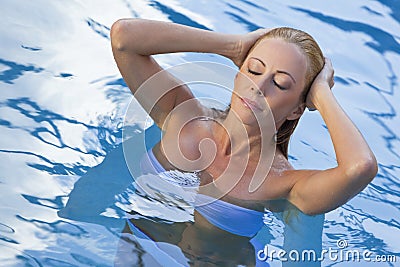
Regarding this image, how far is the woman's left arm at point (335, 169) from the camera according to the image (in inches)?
75.2

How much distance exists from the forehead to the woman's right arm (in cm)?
8

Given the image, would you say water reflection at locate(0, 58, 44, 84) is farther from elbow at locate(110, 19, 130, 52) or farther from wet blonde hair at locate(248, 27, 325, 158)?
wet blonde hair at locate(248, 27, 325, 158)

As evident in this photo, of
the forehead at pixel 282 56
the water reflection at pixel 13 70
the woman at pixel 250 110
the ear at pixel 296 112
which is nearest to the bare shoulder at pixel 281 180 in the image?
the woman at pixel 250 110

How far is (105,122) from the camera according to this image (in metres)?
2.67

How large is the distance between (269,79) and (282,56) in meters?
0.07

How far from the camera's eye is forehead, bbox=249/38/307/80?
2.02m

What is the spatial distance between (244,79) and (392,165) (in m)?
1.00

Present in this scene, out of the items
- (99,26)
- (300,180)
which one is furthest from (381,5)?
(300,180)

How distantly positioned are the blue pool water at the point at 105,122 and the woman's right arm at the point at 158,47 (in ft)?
1.09

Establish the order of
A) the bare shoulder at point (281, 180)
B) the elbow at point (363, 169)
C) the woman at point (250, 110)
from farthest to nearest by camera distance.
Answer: the bare shoulder at point (281, 180) → the woman at point (250, 110) → the elbow at point (363, 169)

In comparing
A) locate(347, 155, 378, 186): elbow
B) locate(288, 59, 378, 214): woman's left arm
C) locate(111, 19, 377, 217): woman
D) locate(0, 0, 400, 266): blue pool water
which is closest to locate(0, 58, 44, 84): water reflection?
locate(0, 0, 400, 266): blue pool water

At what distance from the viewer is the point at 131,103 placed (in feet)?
8.64

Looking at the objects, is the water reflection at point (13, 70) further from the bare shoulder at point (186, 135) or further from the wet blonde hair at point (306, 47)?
the wet blonde hair at point (306, 47)

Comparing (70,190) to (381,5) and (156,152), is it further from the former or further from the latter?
(381,5)
